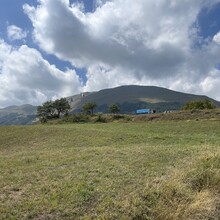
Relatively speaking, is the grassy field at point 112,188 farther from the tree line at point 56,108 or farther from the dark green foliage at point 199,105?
the tree line at point 56,108

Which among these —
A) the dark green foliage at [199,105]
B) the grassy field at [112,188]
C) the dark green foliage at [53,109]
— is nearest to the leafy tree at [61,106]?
the dark green foliage at [53,109]

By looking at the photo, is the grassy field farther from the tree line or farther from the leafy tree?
the leafy tree

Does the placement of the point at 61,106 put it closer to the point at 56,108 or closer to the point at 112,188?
the point at 56,108

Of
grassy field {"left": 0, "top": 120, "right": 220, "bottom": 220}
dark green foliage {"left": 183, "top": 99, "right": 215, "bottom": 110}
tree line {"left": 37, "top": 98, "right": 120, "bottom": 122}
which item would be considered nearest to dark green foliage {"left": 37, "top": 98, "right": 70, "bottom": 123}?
tree line {"left": 37, "top": 98, "right": 120, "bottom": 122}

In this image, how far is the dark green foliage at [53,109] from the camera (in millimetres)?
146875

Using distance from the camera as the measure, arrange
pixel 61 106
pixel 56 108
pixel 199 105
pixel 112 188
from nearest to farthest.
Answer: pixel 112 188
pixel 199 105
pixel 56 108
pixel 61 106

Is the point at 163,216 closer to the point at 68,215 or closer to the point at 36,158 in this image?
the point at 68,215

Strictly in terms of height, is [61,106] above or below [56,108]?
above

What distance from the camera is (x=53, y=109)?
493 ft

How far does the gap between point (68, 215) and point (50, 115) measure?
462 feet

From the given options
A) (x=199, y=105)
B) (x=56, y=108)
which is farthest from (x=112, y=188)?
(x=56, y=108)

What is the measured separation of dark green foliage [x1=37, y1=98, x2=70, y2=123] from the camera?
482 feet

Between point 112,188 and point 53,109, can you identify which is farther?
point 53,109

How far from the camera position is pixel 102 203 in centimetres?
1177
